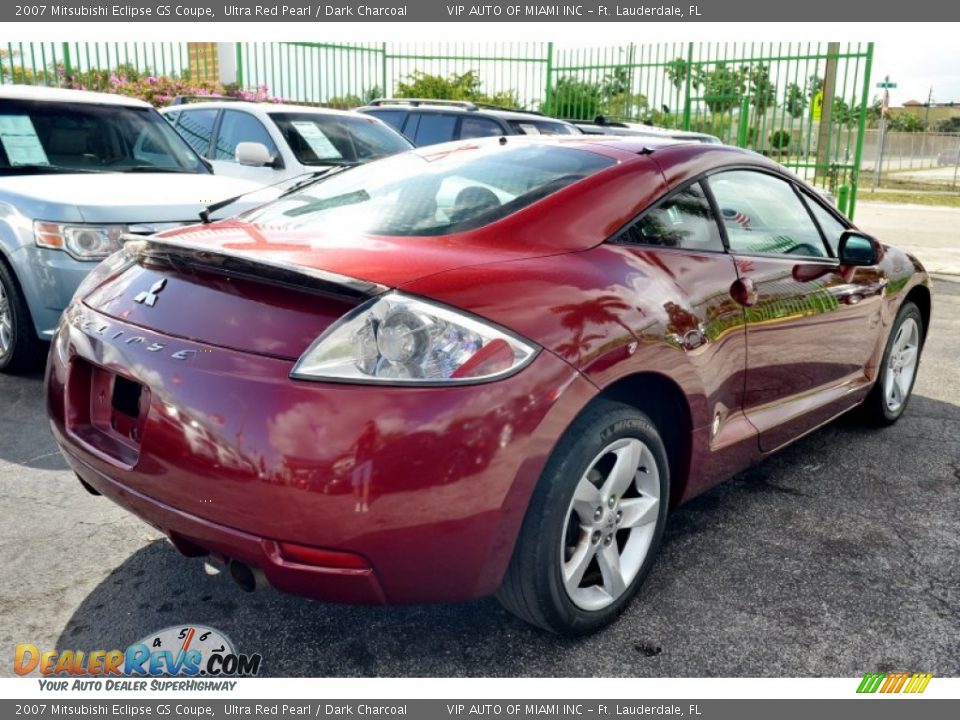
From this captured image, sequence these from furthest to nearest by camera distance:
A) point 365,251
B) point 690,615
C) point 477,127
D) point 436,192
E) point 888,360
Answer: point 477,127 < point 888,360 < point 436,192 < point 690,615 < point 365,251

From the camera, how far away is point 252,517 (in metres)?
2.13

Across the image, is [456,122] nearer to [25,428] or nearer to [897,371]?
[897,371]

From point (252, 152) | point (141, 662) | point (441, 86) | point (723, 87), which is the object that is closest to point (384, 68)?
point (441, 86)

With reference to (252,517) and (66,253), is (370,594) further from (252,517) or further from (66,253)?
(66,253)

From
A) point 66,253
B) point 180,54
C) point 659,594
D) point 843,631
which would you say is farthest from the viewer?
point 180,54

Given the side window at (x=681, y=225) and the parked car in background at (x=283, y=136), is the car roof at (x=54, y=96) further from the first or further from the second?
the side window at (x=681, y=225)

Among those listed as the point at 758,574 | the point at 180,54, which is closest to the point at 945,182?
the point at 180,54

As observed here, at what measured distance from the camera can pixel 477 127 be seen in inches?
379

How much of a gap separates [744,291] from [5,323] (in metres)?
4.08

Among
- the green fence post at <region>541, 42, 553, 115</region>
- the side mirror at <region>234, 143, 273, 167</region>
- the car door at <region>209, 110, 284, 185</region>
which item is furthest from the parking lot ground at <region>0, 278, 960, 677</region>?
the green fence post at <region>541, 42, 553, 115</region>

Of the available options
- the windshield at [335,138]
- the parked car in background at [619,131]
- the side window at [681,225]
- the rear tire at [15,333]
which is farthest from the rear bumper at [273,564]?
the parked car in background at [619,131]

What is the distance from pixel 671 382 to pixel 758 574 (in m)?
0.83

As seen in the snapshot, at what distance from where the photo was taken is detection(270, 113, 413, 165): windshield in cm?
807

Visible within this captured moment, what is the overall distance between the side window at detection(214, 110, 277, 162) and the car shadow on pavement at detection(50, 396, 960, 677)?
5.60m
